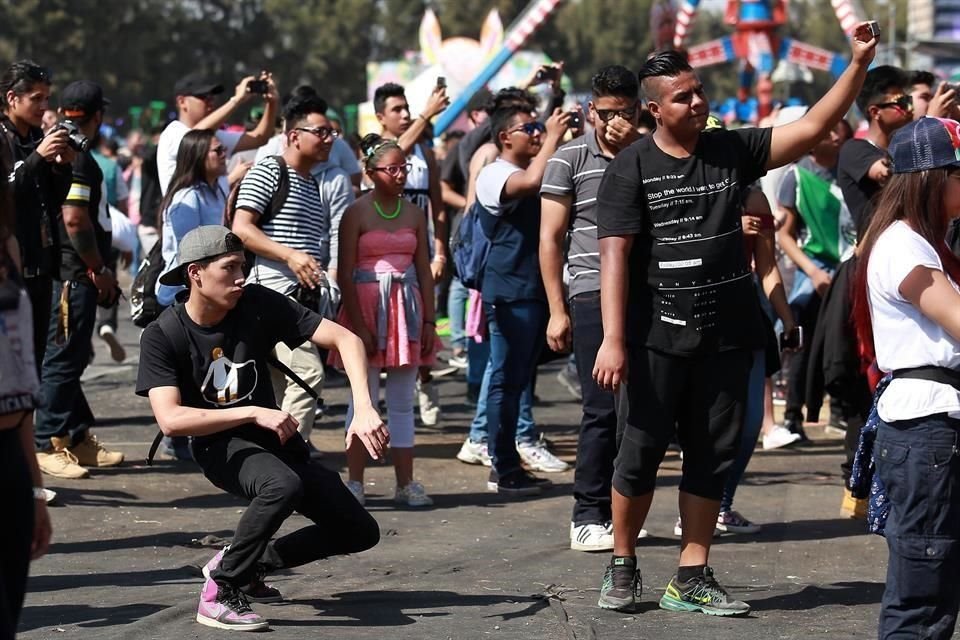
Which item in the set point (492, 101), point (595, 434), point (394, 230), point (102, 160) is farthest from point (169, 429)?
point (102, 160)

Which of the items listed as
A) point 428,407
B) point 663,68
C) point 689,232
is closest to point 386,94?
point 428,407

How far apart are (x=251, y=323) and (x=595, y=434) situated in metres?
1.84

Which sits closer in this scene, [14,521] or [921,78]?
[14,521]

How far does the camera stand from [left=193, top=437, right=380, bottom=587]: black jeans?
5.52m

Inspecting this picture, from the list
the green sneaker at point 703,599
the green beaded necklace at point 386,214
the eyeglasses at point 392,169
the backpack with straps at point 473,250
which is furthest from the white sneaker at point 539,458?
the green sneaker at point 703,599

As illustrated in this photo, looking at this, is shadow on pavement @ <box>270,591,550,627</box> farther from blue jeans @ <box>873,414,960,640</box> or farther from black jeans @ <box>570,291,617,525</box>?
blue jeans @ <box>873,414,960,640</box>

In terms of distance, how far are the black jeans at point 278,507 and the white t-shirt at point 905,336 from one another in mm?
2058

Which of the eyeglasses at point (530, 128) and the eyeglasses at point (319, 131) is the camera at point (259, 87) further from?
the eyeglasses at point (530, 128)

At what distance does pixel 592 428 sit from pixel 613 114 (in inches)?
54.8

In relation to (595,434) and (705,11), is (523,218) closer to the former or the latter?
(595,434)

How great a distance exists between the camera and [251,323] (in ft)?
19.3

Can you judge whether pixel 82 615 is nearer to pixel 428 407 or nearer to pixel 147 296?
pixel 147 296

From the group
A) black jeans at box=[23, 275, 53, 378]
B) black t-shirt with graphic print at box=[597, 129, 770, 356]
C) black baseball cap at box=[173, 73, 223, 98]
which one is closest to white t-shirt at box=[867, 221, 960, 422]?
black t-shirt with graphic print at box=[597, 129, 770, 356]

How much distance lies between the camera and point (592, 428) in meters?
7.02
